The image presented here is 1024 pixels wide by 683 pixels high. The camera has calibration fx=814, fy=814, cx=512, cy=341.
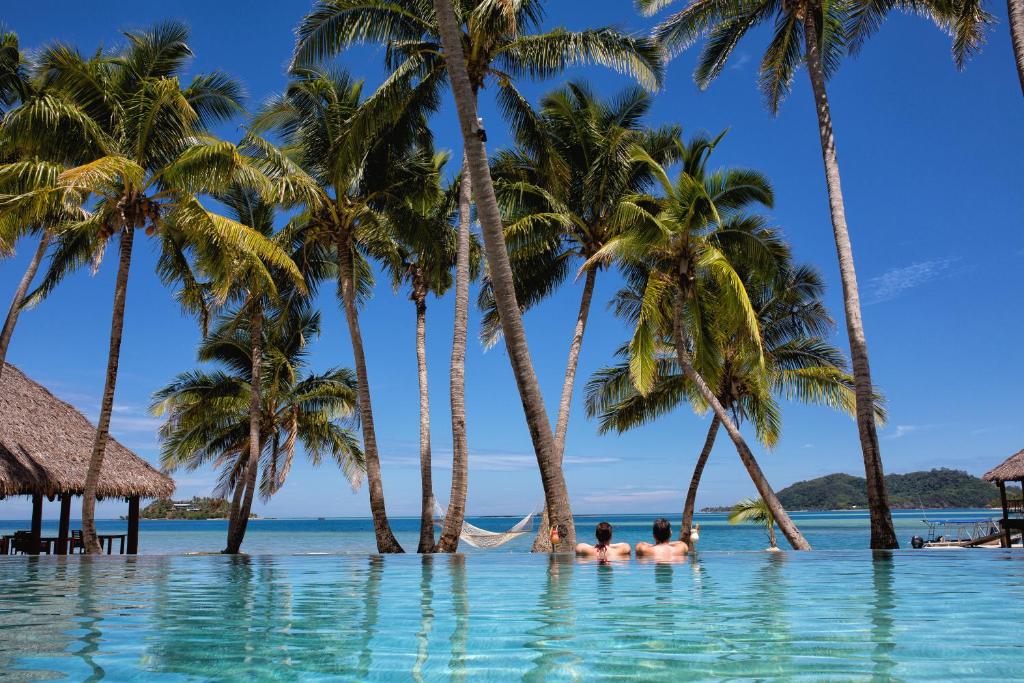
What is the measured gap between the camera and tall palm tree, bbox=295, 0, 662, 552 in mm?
15367

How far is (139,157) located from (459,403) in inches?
310

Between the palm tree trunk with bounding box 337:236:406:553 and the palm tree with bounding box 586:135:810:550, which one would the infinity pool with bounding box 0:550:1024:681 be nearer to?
the palm tree with bounding box 586:135:810:550

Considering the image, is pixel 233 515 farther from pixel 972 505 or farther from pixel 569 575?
pixel 972 505

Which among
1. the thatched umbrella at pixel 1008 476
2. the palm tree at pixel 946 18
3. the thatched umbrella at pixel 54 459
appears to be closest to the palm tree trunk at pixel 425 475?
the thatched umbrella at pixel 54 459

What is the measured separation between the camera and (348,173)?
16953 millimetres

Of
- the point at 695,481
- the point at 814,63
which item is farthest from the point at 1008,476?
the point at 814,63

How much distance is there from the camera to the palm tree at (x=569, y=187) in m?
18.5

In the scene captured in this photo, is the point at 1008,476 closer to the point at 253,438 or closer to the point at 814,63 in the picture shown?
the point at 814,63

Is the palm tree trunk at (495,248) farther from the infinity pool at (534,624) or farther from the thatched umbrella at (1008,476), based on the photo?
the thatched umbrella at (1008,476)

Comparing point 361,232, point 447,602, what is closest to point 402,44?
point 361,232

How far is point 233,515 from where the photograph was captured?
21453mm

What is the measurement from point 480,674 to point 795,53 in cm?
1612

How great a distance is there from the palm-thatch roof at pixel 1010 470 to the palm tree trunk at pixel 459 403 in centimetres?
1584

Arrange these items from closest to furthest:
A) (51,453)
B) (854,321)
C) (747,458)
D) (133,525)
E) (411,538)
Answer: (854,321) → (747,458) → (51,453) → (133,525) → (411,538)
